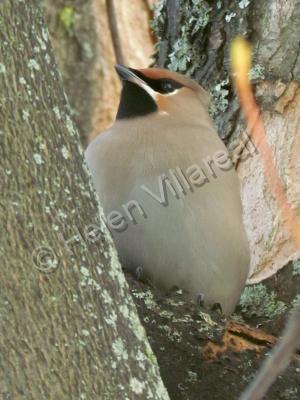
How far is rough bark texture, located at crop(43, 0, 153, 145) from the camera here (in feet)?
25.4

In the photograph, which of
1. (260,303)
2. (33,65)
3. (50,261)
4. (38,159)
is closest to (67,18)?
(260,303)

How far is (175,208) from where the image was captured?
4094 millimetres

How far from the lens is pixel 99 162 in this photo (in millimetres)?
4242

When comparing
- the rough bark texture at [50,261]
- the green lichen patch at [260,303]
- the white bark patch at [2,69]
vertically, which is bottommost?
the green lichen patch at [260,303]

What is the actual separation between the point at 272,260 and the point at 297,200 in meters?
0.29

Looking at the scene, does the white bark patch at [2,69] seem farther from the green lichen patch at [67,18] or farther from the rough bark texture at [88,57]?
the green lichen patch at [67,18]

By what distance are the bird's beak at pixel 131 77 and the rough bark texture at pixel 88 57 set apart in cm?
321

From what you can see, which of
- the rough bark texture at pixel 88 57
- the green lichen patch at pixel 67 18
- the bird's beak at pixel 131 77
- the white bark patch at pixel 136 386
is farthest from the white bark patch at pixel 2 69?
the green lichen patch at pixel 67 18

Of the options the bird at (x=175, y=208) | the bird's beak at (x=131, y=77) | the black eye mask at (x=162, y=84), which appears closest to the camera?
the bird at (x=175, y=208)

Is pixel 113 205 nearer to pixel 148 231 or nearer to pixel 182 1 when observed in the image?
pixel 148 231

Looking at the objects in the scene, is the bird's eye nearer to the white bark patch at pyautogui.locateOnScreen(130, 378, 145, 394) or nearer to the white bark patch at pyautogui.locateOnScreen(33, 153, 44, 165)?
the white bark patch at pyautogui.locateOnScreen(33, 153, 44, 165)

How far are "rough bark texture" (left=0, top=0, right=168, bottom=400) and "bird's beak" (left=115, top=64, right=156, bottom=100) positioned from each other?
68.0 inches

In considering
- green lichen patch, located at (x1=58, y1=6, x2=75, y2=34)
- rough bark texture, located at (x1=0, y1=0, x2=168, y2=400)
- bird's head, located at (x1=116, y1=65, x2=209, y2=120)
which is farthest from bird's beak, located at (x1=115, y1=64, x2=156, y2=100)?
green lichen patch, located at (x1=58, y1=6, x2=75, y2=34)

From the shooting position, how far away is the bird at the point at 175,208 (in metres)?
4.09
